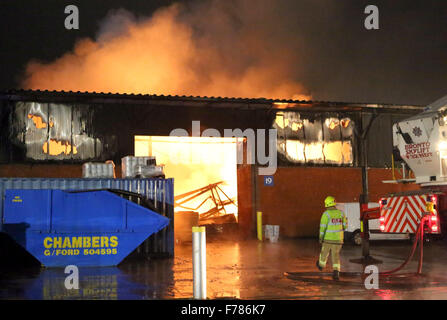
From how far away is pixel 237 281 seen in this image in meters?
10.6

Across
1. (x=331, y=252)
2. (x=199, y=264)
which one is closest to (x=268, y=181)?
(x=331, y=252)

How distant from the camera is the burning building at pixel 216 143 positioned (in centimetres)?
2027

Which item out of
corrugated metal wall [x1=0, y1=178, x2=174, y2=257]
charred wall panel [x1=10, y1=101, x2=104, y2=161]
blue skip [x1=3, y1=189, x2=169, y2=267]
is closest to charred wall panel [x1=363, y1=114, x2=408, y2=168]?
corrugated metal wall [x1=0, y1=178, x2=174, y2=257]

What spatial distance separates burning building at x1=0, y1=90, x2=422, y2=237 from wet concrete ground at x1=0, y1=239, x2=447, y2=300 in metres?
7.35

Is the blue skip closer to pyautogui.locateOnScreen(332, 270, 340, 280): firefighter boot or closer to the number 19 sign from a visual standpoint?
pyautogui.locateOnScreen(332, 270, 340, 280): firefighter boot

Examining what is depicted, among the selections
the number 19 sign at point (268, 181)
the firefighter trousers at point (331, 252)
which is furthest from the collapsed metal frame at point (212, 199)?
the firefighter trousers at point (331, 252)

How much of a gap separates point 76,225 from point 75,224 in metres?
0.04

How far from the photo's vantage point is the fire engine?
10992 millimetres

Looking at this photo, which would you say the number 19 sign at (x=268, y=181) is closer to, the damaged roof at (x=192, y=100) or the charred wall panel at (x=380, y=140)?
the damaged roof at (x=192, y=100)

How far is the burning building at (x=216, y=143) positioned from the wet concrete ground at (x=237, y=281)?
290 inches

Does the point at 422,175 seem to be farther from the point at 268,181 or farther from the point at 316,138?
the point at 316,138
